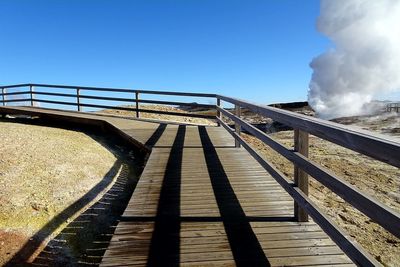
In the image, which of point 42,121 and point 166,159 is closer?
point 166,159

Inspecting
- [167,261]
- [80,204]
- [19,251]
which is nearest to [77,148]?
[80,204]

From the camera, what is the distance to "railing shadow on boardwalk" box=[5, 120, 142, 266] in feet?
20.5

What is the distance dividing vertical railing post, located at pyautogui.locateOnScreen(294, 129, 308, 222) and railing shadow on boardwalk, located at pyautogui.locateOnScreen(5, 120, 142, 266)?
8.73 ft

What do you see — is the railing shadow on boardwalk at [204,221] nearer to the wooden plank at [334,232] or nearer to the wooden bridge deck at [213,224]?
the wooden bridge deck at [213,224]

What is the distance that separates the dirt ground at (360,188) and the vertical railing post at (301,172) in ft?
3.12

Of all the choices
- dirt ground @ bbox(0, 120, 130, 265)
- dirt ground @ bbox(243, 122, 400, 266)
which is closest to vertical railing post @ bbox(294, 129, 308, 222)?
dirt ground @ bbox(243, 122, 400, 266)

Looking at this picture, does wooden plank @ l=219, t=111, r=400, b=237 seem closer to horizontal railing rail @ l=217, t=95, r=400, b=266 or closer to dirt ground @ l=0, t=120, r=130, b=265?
horizontal railing rail @ l=217, t=95, r=400, b=266

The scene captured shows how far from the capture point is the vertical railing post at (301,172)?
4.09 m

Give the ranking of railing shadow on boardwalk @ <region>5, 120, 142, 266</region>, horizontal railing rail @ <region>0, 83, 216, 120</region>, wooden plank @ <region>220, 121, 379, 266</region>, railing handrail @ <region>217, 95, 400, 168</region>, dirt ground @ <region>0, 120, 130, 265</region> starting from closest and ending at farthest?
railing handrail @ <region>217, 95, 400, 168</region>, wooden plank @ <region>220, 121, 379, 266</region>, railing shadow on boardwalk @ <region>5, 120, 142, 266</region>, dirt ground @ <region>0, 120, 130, 265</region>, horizontal railing rail @ <region>0, 83, 216, 120</region>

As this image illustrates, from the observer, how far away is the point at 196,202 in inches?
216

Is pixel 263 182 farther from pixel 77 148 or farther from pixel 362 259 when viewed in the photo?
pixel 77 148

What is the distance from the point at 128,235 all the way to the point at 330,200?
5.56 meters

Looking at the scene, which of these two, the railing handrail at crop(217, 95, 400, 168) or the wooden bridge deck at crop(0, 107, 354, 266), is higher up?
the railing handrail at crop(217, 95, 400, 168)

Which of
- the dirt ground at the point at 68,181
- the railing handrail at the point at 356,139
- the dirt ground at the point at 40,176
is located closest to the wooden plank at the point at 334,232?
the railing handrail at the point at 356,139
